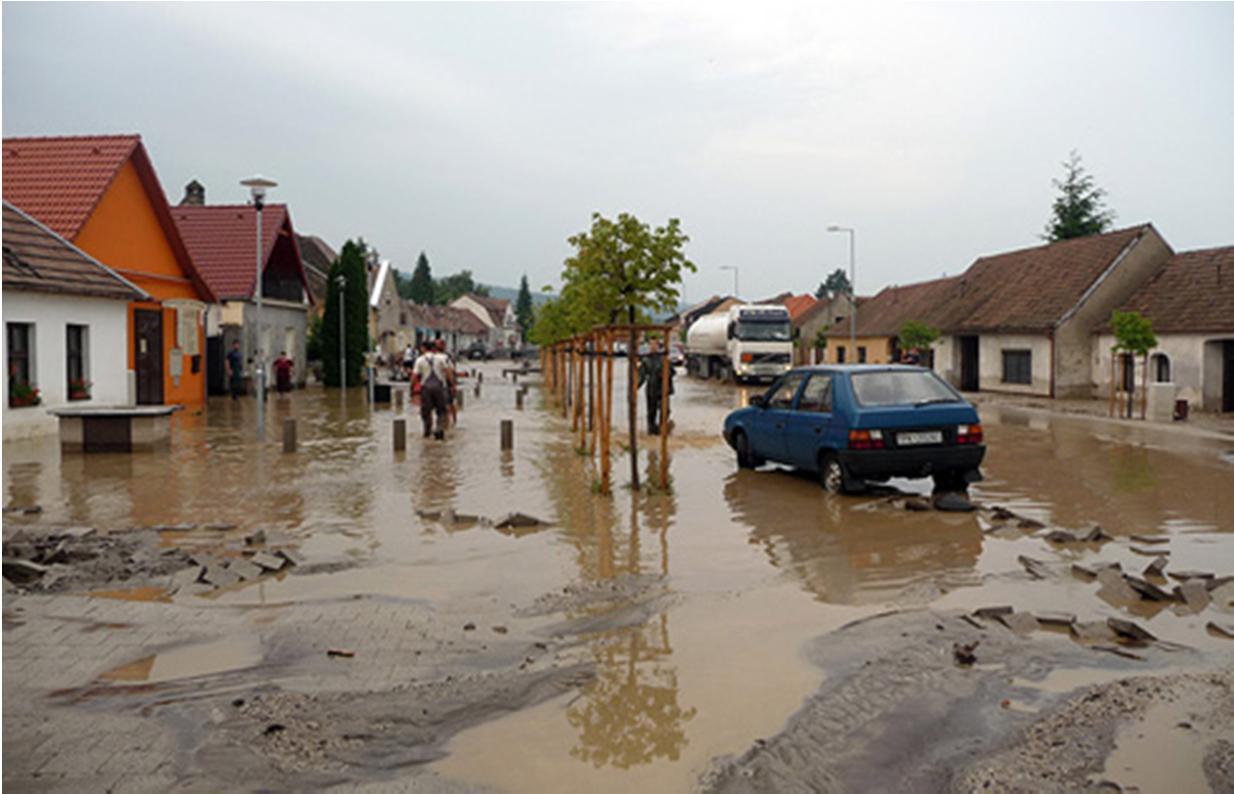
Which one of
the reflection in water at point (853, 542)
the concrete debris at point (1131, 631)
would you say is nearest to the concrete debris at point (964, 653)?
the concrete debris at point (1131, 631)

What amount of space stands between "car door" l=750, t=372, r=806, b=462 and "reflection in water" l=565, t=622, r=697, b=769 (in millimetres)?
7620

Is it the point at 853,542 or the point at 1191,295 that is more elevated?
the point at 1191,295

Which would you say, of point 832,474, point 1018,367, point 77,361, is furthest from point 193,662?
point 1018,367

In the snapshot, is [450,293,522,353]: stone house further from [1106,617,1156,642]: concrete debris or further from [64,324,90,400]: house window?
[1106,617,1156,642]: concrete debris

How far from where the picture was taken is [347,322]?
137ft

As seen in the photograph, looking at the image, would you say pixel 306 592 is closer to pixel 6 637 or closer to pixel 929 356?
pixel 6 637

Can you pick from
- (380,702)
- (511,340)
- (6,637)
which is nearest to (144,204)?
(6,637)

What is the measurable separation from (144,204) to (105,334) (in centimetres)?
608

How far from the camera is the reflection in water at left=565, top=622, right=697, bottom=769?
4.91 meters

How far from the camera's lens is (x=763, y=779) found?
4.56 m

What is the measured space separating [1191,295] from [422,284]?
138420mm

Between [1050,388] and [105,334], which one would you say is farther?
[1050,388]

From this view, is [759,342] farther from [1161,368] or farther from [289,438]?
[289,438]

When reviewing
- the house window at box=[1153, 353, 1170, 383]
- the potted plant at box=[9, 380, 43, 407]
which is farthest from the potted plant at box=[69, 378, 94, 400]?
the house window at box=[1153, 353, 1170, 383]
